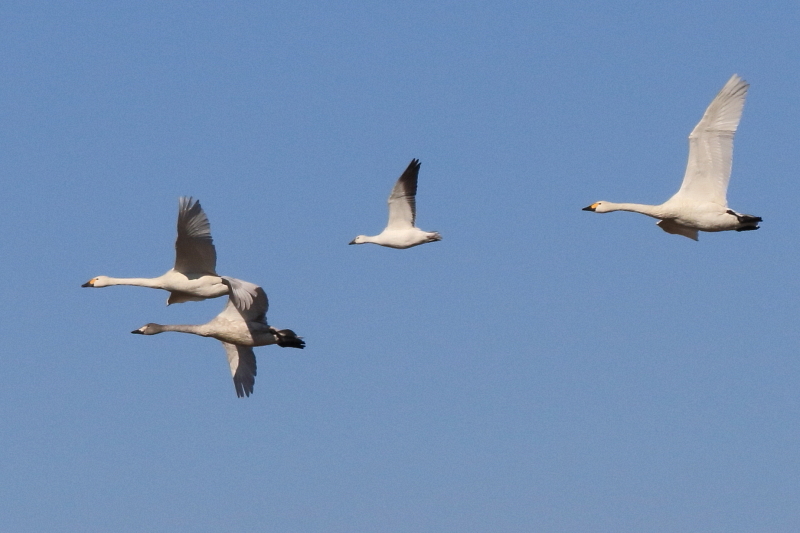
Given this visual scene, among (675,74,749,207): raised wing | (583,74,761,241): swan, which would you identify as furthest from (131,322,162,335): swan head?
(675,74,749,207): raised wing

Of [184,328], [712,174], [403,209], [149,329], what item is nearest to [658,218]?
[712,174]

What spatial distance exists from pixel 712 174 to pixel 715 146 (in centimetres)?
66

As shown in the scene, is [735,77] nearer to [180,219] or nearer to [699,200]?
[699,200]

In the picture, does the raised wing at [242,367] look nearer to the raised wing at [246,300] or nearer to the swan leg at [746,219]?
the raised wing at [246,300]

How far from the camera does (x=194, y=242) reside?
37250mm

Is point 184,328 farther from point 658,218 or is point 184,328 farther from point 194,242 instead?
point 658,218

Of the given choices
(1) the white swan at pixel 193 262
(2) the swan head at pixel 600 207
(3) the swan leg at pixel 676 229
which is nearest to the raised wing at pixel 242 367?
(1) the white swan at pixel 193 262

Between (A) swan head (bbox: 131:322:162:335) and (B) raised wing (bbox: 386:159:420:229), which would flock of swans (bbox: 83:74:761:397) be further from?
(B) raised wing (bbox: 386:159:420:229)

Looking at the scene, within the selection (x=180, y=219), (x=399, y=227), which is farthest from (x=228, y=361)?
(x=399, y=227)

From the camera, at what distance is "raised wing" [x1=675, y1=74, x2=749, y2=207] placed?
123 feet

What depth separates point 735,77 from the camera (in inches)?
1495

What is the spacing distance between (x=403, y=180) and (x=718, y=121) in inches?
502

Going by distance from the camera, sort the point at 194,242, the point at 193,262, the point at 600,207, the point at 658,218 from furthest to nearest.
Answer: the point at 600,207 → the point at 658,218 → the point at 193,262 → the point at 194,242

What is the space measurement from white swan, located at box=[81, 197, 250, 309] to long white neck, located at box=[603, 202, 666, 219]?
984cm
